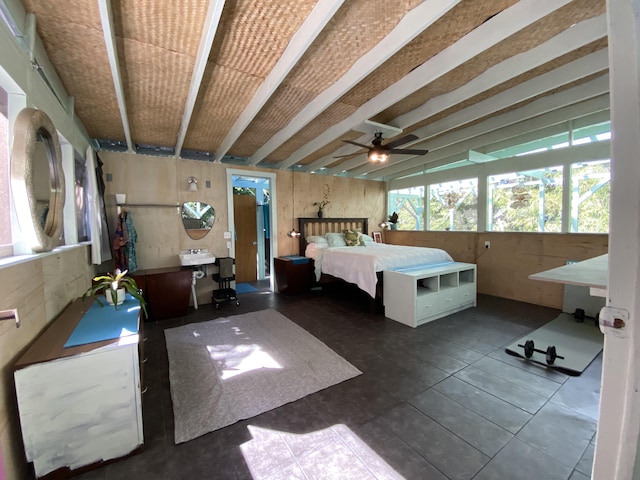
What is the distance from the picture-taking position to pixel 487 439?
5.34 feet

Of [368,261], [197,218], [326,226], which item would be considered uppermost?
[197,218]

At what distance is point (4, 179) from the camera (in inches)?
58.0

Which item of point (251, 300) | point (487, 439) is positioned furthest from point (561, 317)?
point (251, 300)

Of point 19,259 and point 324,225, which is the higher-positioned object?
point 324,225

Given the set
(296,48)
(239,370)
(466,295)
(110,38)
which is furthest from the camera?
(466,295)

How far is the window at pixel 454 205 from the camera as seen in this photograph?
5133mm

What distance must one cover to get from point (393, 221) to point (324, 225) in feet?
6.40

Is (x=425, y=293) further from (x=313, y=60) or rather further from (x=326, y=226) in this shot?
(x=313, y=60)

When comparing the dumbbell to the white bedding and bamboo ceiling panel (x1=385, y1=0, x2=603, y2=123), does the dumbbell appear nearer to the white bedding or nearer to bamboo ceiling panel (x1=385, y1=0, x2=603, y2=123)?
the white bedding

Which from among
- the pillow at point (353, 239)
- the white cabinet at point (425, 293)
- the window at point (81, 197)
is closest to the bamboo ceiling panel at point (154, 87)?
the window at point (81, 197)

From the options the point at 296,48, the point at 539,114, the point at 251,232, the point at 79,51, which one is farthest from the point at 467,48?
the point at 251,232

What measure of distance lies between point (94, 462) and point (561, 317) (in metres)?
5.20

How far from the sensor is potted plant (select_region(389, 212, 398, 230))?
262 inches

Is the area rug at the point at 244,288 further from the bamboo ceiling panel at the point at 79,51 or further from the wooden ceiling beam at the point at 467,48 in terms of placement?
the wooden ceiling beam at the point at 467,48
